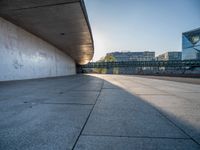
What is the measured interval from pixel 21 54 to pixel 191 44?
3501 inches

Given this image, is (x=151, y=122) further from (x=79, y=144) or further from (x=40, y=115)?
(x=40, y=115)

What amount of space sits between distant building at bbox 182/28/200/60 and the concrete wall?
79893 mm

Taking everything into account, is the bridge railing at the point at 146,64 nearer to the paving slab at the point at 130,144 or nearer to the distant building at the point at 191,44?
the distant building at the point at 191,44

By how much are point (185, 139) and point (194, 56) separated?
88.9 meters

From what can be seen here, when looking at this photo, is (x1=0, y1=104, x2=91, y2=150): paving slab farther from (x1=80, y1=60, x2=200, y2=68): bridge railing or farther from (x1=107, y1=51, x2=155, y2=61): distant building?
(x1=107, y1=51, x2=155, y2=61): distant building

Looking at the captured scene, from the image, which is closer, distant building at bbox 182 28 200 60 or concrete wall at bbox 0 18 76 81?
concrete wall at bbox 0 18 76 81

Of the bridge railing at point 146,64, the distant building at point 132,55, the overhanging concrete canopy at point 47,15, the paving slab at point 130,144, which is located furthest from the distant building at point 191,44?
the paving slab at point 130,144

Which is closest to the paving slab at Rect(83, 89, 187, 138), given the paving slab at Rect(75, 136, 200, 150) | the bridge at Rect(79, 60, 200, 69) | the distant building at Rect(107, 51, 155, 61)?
the paving slab at Rect(75, 136, 200, 150)

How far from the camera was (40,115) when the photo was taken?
2539 mm

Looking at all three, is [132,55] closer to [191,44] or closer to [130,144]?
[191,44]

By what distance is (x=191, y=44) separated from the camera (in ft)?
249

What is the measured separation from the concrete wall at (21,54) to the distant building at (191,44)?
3145 inches

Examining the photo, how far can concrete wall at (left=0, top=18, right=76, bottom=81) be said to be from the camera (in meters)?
11.6

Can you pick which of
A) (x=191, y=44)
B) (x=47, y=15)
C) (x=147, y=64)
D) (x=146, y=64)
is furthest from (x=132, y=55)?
(x=47, y=15)
